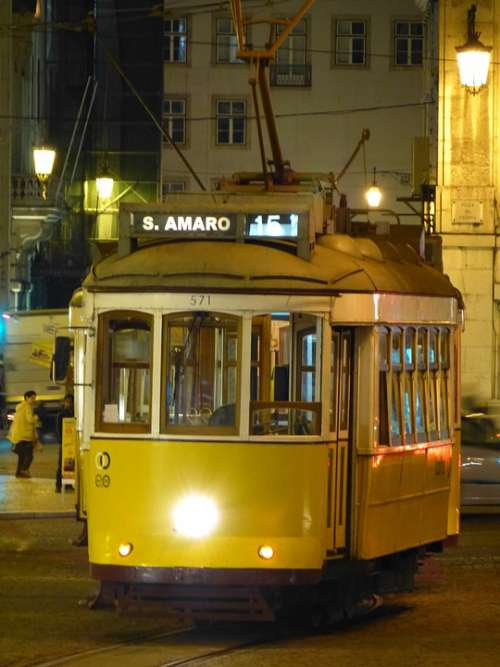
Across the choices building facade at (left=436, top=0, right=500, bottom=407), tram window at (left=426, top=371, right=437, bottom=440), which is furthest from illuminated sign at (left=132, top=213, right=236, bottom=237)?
building facade at (left=436, top=0, right=500, bottom=407)

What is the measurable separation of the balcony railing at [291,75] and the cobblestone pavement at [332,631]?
38.1 metres

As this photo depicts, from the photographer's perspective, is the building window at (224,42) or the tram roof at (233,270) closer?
the tram roof at (233,270)

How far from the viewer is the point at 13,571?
15836 millimetres

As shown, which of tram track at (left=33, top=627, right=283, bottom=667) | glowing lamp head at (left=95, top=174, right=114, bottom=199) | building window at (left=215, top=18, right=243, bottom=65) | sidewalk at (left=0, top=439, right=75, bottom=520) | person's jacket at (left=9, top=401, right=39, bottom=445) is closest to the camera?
tram track at (left=33, top=627, right=283, bottom=667)

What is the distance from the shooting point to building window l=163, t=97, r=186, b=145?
176 ft

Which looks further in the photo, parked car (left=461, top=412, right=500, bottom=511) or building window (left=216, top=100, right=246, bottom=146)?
building window (left=216, top=100, right=246, bottom=146)

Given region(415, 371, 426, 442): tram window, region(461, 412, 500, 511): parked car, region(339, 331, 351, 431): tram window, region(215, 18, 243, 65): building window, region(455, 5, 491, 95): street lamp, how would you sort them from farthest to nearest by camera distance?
region(215, 18, 243, 65): building window < region(455, 5, 491, 95): street lamp < region(461, 412, 500, 511): parked car < region(415, 371, 426, 442): tram window < region(339, 331, 351, 431): tram window

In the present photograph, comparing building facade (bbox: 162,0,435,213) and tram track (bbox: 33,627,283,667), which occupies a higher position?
building facade (bbox: 162,0,435,213)

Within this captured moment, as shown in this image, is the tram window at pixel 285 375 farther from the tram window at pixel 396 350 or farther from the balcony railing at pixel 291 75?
the balcony railing at pixel 291 75

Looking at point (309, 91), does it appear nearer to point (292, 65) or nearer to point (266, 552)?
point (292, 65)

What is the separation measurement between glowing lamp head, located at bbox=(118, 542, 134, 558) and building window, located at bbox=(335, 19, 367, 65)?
44172 mm

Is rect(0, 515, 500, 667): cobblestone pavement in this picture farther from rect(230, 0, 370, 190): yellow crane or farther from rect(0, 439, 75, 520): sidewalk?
rect(0, 439, 75, 520): sidewalk

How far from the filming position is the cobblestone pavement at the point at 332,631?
11117mm

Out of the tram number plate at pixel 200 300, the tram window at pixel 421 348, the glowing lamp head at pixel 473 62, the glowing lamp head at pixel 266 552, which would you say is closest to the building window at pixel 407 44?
the glowing lamp head at pixel 473 62
